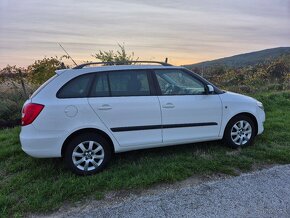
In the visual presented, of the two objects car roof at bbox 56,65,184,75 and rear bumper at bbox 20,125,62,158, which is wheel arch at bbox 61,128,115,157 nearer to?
rear bumper at bbox 20,125,62,158

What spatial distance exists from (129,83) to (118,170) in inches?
55.3

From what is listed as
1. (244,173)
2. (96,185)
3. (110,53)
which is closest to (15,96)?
(110,53)

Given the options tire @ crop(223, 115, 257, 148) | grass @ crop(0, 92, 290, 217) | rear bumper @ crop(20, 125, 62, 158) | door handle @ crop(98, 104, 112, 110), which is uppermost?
door handle @ crop(98, 104, 112, 110)

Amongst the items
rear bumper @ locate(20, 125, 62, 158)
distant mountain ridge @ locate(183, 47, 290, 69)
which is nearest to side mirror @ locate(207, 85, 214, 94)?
rear bumper @ locate(20, 125, 62, 158)

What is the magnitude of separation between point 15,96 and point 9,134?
3896mm

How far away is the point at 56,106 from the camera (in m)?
4.92

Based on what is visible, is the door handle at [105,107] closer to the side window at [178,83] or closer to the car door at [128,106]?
the car door at [128,106]

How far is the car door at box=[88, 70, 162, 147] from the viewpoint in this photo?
17.0 feet

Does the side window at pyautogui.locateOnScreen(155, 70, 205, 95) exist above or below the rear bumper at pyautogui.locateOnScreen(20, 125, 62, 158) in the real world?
above

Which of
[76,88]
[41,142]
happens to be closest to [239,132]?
[76,88]

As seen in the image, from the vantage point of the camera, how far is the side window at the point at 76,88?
5.06m

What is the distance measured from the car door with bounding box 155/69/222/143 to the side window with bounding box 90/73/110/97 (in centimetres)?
90

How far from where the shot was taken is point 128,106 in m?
5.27

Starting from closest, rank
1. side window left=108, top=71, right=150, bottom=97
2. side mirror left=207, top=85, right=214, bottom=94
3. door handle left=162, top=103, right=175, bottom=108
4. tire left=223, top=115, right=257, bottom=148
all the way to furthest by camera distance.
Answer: side window left=108, top=71, right=150, bottom=97
door handle left=162, top=103, right=175, bottom=108
side mirror left=207, top=85, right=214, bottom=94
tire left=223, top=115, right=257, bottom=148
